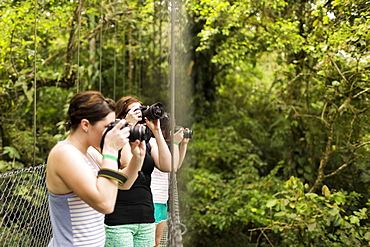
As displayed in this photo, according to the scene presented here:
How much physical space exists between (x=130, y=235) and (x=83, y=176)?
0.52 m

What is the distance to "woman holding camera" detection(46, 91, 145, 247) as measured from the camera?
0.92 metres

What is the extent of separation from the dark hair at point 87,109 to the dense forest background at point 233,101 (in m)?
1.67

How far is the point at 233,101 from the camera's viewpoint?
7527 mm

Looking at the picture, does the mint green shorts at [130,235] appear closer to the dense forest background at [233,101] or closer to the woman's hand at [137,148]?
the woman's hand at [137,148]

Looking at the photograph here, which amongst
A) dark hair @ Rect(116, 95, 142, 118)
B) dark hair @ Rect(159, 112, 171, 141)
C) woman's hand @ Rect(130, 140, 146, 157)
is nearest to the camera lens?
woman's hand @ Rect(130, 140, 146, 157)

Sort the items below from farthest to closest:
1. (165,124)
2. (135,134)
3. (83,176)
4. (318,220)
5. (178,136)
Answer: (318,220), (178,136), (165,124), (135,134), (83,176)

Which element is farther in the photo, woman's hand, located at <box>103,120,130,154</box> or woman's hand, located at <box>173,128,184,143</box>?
woman's hand, located at <box>173,128,184,143</box>

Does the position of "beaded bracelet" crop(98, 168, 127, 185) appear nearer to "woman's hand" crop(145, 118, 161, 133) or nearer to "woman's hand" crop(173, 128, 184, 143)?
→ "woman's hand" crop(145, 118, 161, 133)

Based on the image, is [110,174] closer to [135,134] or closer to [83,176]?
[83,176]

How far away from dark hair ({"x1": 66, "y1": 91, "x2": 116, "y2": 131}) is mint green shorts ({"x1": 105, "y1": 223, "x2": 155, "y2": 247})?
46 cm

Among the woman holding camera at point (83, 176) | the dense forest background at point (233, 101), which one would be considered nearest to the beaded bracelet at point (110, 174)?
the woman holding camera at point (83, 176)

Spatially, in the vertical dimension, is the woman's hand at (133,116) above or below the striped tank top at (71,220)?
above

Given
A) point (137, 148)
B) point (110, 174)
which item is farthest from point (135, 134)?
point (110, 174)

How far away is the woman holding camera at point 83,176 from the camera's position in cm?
92
